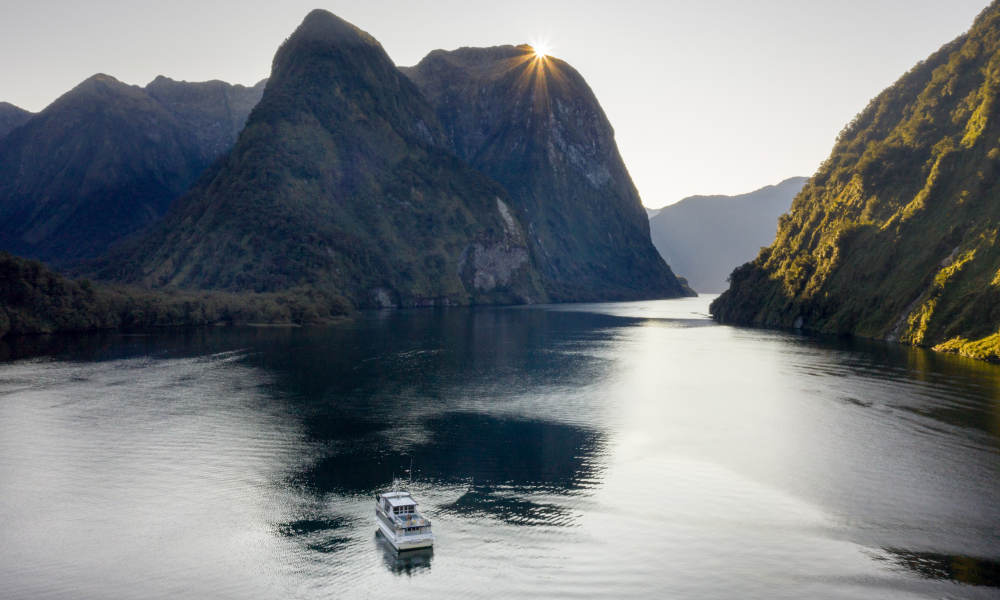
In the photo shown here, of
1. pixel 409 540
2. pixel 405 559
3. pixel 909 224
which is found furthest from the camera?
pixel 909 224

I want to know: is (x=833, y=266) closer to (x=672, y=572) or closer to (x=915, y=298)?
(x=915, y=298)

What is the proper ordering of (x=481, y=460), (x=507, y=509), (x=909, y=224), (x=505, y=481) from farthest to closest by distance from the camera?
(x=909, y=224)
(x=481, y=460)
(x=505, y=481)
(x=507, y=509)

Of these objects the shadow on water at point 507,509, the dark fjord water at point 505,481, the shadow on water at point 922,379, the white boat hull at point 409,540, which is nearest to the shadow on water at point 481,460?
the shadow on water at point 507,509

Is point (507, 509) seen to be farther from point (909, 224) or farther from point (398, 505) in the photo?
point (909, 224)

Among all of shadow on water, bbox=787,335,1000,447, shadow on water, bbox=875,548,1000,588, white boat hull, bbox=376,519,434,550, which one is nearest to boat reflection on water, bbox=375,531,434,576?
white boat hull, bbox=376,519,434,550

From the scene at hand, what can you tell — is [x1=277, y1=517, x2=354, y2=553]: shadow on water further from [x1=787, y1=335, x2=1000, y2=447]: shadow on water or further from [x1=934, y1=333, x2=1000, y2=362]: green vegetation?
[x1=934, y1=333, x2=1000, y2=362]: green vegetation

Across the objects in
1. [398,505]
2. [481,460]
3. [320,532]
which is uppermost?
[398,505]

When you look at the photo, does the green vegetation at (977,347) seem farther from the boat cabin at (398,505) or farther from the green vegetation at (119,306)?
the green vegetation at (119,306)

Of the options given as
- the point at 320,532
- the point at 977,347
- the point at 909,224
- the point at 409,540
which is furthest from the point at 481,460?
the point at 909,224
